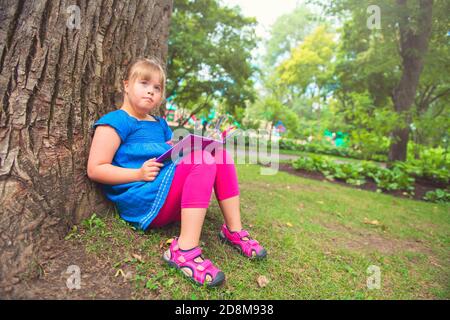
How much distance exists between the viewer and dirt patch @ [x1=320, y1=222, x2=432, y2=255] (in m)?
2.55

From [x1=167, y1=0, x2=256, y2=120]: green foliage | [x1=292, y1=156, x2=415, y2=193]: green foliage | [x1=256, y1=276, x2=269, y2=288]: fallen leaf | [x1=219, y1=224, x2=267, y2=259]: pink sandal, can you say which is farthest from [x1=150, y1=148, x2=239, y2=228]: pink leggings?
[x1=167, y1=0, x2=256, y2=120]: green foliage

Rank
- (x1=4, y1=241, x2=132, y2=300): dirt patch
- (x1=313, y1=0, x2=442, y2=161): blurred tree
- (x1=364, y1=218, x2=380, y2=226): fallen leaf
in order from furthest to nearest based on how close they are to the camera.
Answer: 1. (x1=313, y1=0, x2=442, y2=161): blurred tree
2. (x1=364, y1=218, x2=380, y2=226): fallen leaf
3. (x1=4, y1=241, x2=132, y2=300): dirt patch

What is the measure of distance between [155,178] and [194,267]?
0.55 m

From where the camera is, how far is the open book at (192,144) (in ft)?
5.30

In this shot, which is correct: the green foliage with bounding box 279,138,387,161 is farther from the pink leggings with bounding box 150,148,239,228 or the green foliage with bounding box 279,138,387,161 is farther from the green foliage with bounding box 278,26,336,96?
the pink leggings with bounding box 150,148,239,228

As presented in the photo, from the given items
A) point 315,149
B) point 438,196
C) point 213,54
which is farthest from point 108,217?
point 315,149

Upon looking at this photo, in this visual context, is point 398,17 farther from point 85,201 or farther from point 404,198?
point 85,201

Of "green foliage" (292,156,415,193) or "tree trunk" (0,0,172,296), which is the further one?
"green foliage" (292,156,415,193)

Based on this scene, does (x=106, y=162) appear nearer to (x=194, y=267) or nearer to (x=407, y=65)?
(x=194, y=267)

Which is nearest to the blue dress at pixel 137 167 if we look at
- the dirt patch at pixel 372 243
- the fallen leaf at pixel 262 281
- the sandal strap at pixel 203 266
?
the sandal strap at pixel 203 266

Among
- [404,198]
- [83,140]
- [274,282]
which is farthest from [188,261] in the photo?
[404,198]

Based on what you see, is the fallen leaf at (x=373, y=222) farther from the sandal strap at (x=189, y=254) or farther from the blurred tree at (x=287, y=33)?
the blurred tree at (x=287, y=33)

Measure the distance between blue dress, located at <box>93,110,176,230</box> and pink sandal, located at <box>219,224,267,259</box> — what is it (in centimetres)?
57
